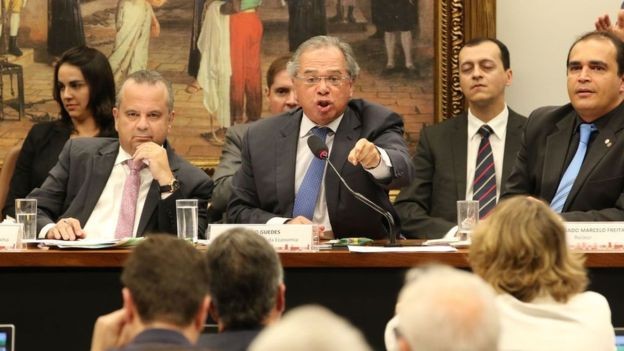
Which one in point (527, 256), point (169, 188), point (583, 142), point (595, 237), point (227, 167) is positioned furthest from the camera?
point (227, 167)

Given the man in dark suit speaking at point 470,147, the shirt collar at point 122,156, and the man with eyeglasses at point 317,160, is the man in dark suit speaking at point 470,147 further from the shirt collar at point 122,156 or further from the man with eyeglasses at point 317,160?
the shirt collar at point 122,156

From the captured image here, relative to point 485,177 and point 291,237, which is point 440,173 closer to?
point 485,177

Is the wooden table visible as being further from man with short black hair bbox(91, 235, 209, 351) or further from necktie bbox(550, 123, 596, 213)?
man with short black hair bbox(91, 235, 209, 351)

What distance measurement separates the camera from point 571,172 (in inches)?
198

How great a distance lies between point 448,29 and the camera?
6.40 metres

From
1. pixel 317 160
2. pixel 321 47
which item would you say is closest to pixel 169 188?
pixel 317 160

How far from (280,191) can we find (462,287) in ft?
9.49

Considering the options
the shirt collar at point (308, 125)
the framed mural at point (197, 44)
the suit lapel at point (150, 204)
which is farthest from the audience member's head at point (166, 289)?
the framed mural at point (197, 44)

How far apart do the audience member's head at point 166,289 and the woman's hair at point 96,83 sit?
3.57 metres

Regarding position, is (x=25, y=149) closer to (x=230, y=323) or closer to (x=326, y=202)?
(x=326, y=202)

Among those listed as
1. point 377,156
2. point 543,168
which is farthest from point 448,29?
point 377,156

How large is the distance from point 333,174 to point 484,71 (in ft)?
4.65

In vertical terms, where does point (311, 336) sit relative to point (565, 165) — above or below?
above

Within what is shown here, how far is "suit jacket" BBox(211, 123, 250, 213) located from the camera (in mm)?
5770
